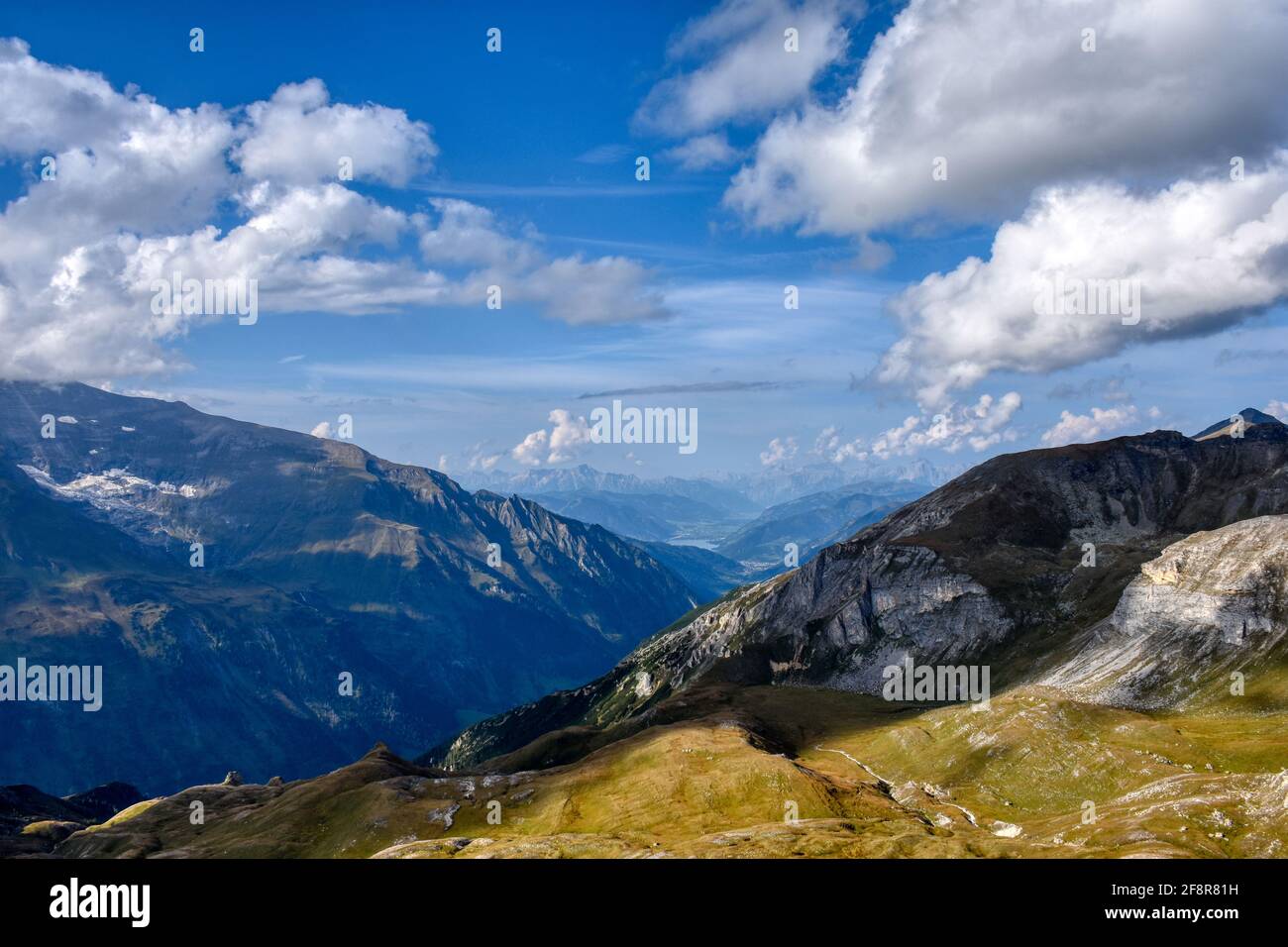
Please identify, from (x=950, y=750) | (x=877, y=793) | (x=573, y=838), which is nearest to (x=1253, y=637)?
(x=950, y=750)
